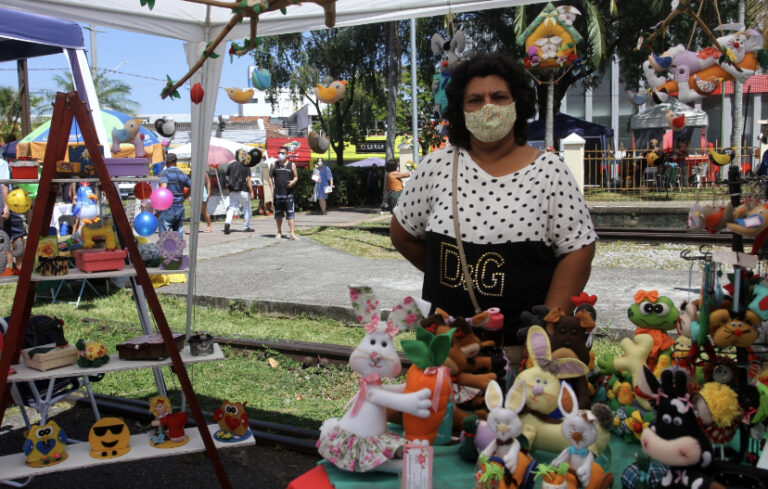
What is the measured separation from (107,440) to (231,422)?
0.62m

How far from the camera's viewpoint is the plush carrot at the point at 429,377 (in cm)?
188

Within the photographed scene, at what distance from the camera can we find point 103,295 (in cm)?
924

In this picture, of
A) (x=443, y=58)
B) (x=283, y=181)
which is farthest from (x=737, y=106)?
(x=443, y=58)

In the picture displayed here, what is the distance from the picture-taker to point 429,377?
6.35ft

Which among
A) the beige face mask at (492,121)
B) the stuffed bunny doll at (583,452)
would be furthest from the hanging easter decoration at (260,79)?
the stuffed bunny doll at (583,452)

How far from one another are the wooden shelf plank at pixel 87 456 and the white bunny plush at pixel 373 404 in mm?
1733

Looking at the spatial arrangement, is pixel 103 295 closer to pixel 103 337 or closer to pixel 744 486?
pixel 103 337

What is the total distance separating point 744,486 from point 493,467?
1.86ft

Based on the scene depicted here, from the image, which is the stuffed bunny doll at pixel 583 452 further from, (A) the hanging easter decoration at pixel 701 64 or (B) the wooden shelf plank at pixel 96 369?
(B) the wooden shelf plank at pixel 96 369

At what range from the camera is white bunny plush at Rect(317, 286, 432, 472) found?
1.90 m

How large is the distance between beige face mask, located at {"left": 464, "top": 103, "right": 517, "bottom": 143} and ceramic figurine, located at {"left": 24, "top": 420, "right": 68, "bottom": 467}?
2.49 metres

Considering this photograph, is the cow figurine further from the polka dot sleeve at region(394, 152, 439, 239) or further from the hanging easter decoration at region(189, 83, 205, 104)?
the hanging easter decoration at region(189, 83, 205, 104)

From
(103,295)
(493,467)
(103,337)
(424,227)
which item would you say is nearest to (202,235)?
(103,295)

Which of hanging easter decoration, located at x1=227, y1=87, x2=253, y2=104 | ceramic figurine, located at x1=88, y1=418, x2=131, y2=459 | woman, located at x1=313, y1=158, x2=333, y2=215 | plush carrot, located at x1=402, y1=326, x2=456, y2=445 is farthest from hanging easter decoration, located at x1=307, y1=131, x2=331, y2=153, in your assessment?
woman, located at x1=313, y1=158, x2=333, y2=215
